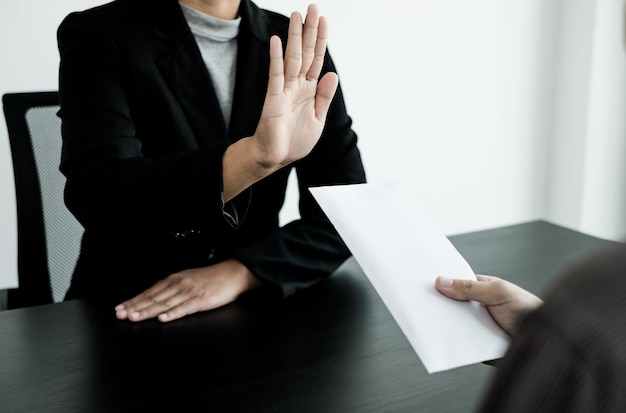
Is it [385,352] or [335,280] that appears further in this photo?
[335,280]

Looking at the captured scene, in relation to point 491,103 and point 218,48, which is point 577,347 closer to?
point 218,48

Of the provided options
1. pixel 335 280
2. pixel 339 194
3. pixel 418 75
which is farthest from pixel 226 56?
pixel 418 75

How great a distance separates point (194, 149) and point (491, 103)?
210cm

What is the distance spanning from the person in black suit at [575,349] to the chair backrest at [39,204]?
134cm

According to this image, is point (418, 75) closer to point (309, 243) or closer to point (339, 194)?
point (309, 243)

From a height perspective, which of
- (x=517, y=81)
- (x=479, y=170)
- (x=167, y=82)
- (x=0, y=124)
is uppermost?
(x=167, y=82)

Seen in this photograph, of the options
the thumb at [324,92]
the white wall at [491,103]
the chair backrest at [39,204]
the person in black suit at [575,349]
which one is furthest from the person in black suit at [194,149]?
the white wall at [491,103]

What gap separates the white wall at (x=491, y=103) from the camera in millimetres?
2877

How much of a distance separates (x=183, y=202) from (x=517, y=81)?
2.46m

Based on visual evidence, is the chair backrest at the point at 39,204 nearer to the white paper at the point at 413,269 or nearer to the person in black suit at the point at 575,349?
the white paper at the point at 413,269

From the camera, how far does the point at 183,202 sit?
1.17 m

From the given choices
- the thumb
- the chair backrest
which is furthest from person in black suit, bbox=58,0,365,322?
the chair backrest

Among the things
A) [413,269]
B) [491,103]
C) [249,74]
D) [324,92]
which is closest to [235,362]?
[413,269]

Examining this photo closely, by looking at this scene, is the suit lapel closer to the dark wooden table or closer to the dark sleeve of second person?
the dark wooden table
